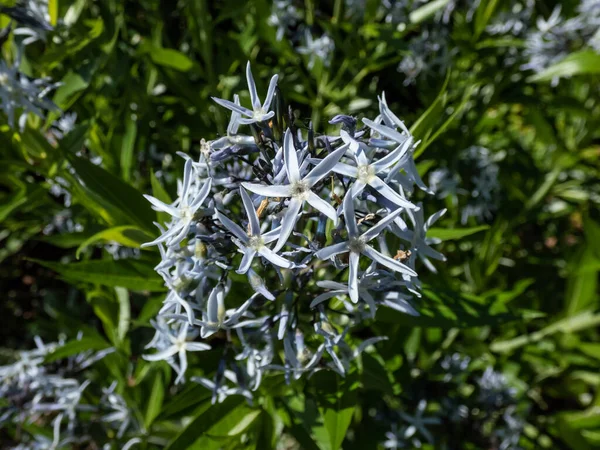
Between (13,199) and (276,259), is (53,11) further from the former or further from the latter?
A: (276,259)

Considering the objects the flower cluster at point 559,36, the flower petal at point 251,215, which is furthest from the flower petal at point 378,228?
the flower cluster at point 559,36

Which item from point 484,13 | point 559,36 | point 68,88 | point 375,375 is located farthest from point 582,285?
point 68,88

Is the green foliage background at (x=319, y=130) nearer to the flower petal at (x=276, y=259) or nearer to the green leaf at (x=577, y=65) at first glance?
the green leaf at (x=577, y=65)

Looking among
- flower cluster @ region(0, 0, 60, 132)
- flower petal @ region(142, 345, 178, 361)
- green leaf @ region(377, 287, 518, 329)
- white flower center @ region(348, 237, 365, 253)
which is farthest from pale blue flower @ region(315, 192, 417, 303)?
flower cluster @ region(0, 0, 60, 132)

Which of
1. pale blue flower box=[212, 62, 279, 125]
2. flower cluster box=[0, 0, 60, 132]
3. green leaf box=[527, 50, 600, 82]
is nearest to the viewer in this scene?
pale blue flower box=[212, 62, 279, 125]

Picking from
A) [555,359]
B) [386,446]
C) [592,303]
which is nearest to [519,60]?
[592,303]

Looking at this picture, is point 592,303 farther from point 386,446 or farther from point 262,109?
point 262,109

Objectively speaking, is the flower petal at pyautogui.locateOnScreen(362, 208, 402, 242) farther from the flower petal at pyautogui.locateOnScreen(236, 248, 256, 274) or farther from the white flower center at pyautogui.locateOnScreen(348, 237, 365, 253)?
the flower petal at pyautogui.locateOnScreen(236, 248, 256, 274)
